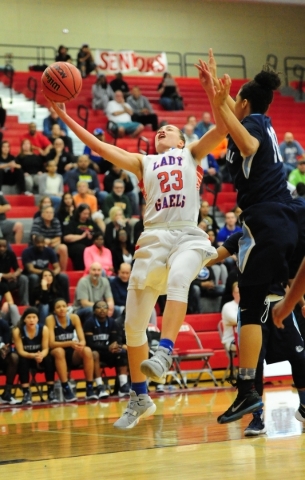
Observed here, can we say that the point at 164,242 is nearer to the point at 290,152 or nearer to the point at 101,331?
the point at 101,331

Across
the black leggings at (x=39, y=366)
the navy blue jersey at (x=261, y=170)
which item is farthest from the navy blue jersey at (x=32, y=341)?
the navy blue jersey at (x=261, y=170)

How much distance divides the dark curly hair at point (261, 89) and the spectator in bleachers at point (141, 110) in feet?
47.6

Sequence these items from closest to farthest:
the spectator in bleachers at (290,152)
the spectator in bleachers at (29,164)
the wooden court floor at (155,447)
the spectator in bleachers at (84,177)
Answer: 1. the wooden court floor at (155,447)
2. the spectator in bleachers at (84,177)
3. the spectator in bleachers at (29,164)
4. the spectator in bleachers at (290,152)

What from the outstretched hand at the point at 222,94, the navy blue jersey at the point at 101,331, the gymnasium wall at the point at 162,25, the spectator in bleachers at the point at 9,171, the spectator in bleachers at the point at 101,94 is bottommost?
the navy blue jersey at the point at 101,331

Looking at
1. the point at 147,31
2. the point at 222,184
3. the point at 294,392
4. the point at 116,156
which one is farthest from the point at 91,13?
the point at 116,156

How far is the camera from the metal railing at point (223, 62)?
2634cm

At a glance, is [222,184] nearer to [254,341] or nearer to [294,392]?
[294,392]

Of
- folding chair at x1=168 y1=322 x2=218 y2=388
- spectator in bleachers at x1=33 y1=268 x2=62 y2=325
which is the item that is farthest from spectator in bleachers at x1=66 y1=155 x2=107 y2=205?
folding chair at x1=168 y1=322 x2=218 y2=388

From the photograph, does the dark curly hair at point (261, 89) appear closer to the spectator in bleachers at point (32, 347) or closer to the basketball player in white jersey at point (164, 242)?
the basketball player in white jersey at point (164, 242)

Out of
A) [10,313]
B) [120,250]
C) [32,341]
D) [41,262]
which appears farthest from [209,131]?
[120,250]

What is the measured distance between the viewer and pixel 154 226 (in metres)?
6.50

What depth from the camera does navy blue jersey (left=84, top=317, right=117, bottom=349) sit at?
12195 mm

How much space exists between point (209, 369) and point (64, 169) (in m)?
5.79

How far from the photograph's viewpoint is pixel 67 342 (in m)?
11.9
